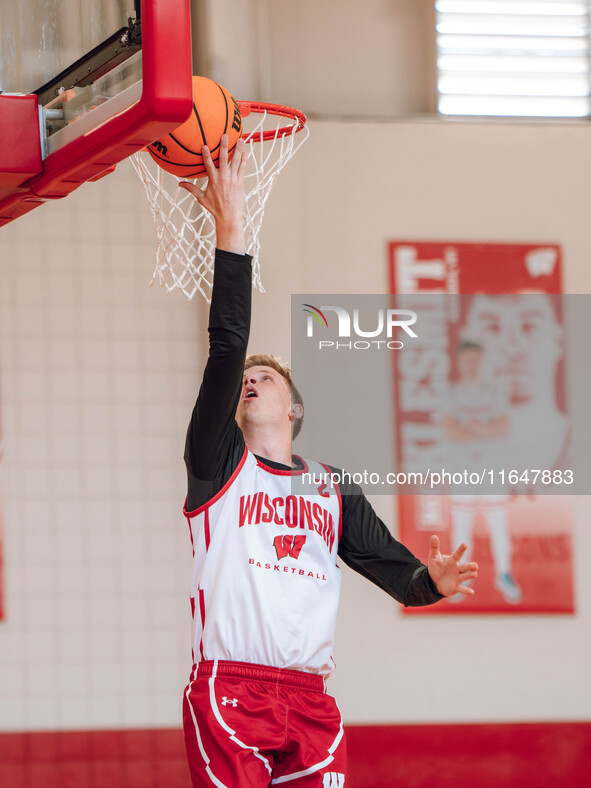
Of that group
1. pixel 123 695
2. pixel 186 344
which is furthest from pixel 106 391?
pixel 123 695

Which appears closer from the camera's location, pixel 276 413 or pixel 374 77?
pixel 276 413

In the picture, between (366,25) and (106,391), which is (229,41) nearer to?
(366,25)

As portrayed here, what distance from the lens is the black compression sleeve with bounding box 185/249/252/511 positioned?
3.07 metres

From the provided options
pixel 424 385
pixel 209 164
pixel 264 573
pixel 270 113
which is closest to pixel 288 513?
pixel 264 573

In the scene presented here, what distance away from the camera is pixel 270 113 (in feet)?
12.8

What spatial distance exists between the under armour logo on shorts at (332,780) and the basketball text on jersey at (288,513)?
727mm

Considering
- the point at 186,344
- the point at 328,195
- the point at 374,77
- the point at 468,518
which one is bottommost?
the point at 468,518

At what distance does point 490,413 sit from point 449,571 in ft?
8.39

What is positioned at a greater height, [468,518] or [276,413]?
[276,413]

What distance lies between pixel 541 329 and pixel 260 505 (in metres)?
2.96

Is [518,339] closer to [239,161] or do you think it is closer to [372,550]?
[372,550]

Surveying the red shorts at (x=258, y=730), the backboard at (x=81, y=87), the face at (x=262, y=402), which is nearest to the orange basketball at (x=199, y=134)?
the backboard at (x=81, y=87)

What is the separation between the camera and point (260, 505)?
3.41m

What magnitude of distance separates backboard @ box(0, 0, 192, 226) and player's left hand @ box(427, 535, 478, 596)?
5.18 ft
